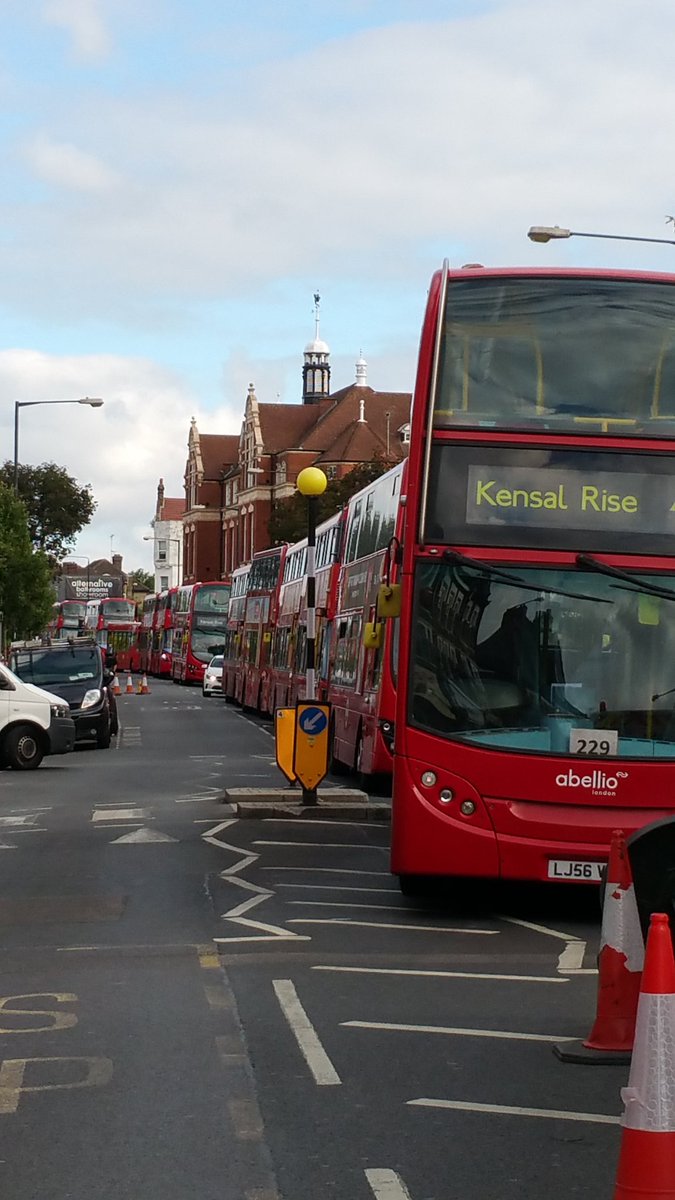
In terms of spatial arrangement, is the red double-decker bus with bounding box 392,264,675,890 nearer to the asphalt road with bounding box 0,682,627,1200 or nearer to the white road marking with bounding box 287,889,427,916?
the white road marking with bounding box 287,889,427,916

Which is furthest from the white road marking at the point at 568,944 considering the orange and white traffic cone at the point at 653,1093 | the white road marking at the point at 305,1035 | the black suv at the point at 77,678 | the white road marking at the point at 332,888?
the black suv at the point at 77,678

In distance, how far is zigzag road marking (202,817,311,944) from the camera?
11484 millimetres

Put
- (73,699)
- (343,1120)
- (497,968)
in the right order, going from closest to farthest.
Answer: (343,1120) < (497,968) < (73,699)

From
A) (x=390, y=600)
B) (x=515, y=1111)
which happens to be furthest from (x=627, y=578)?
(x=515, y=1111)

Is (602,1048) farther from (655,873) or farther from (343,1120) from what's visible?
(343,1120)

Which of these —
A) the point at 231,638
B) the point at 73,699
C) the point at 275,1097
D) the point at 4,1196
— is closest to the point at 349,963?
the point at 275,1097

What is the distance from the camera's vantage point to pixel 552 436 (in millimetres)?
12633

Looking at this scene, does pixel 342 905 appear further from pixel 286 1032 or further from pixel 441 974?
pixel 286 1032

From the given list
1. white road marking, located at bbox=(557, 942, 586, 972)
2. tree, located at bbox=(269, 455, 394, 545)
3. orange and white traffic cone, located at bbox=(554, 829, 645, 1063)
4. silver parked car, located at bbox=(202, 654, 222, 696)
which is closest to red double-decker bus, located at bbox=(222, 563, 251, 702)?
silver parked car, located at bbox=(202, 654, 222, 696)

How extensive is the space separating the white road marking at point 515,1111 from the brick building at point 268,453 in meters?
114

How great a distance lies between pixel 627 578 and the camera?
12.4 meters

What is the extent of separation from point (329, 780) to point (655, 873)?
65.4 feet

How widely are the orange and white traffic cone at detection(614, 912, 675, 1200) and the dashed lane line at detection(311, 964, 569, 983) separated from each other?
4445mm

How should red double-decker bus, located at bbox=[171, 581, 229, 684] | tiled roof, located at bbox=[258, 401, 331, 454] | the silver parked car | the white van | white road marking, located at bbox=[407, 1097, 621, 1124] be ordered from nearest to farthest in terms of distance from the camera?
white road marking, located at bbox=[407, 1097, 621, 1124] → the white van → the silver parked car → red double-decker bus, located at bbox=[171, 581, 229, 684] → tiled roof, located at bbox=[258, 401, 331, 454]
